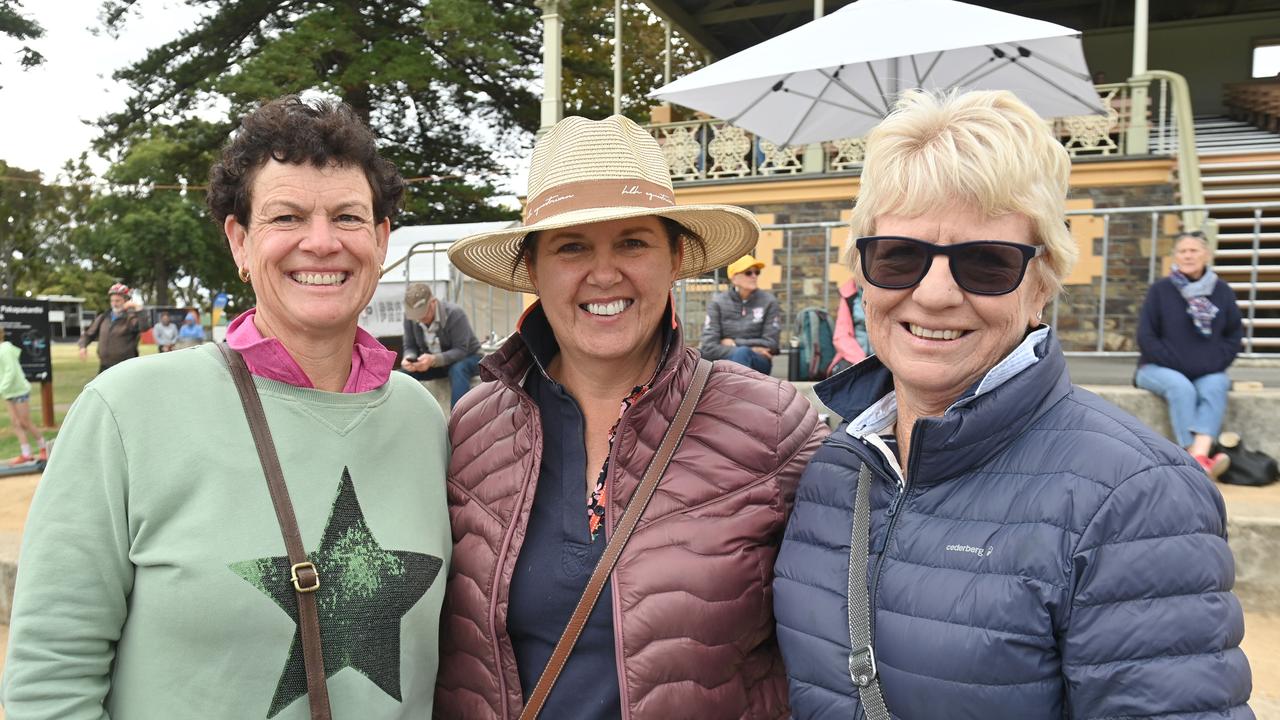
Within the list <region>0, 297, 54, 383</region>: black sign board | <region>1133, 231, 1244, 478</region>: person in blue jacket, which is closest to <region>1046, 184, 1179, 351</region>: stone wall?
<region>1133, 231, 1244, 478</region>: person in blue jacket

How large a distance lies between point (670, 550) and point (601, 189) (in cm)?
81

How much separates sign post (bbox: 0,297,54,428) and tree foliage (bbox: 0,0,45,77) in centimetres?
1198

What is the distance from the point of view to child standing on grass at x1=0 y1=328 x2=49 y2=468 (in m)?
→ 9.59

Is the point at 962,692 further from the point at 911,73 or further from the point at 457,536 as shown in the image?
the point at 911,73

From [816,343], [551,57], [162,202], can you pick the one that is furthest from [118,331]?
[162,202]

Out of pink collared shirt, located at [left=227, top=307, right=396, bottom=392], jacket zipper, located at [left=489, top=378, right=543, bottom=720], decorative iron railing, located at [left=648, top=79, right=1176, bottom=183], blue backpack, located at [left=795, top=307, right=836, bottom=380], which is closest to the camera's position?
pink collared shirt, located at [left=227, top=307, right=396, bottom=392]

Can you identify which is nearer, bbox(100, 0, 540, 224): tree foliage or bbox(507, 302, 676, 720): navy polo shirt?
bbox(507, 302, 676, 720): navy polo shirt

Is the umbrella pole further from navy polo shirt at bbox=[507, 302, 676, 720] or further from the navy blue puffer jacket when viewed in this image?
the navy blue puffer jacket

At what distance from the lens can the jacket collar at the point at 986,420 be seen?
4.51 feet

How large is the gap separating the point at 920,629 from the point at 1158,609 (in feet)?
1.09

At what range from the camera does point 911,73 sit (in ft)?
25.0

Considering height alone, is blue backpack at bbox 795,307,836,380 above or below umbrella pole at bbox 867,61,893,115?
below

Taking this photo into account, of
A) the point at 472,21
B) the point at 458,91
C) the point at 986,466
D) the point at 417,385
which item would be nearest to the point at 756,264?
the point at 417,385

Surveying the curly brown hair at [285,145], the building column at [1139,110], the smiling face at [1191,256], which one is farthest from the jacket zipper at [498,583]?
the building column at [1139,110]
